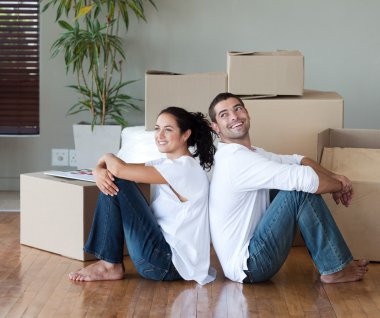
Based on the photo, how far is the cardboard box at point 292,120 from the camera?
380 cm

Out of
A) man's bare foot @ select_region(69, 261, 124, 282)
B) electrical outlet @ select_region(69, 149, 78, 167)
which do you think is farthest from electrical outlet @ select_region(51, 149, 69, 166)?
man's bare foot @ select_region(69, 261, 124, 282)

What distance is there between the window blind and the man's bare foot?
8.31 feet

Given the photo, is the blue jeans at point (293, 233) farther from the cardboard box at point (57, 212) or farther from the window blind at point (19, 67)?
the window blind at point (19, 67)

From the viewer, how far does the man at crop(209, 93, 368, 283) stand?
2.87 meters

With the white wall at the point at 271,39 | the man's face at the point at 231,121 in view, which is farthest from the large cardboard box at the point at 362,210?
the white wall at the point at 271,39

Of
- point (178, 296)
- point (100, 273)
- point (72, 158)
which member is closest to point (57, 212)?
point (100, 273)

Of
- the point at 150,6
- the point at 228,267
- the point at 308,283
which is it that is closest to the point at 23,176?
the point at 228,267

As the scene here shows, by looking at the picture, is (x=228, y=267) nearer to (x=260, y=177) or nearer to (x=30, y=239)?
(x=260, y=177)

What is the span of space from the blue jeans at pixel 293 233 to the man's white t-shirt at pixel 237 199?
0.05m

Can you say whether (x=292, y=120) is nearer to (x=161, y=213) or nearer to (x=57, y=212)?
(x=161, y=213)

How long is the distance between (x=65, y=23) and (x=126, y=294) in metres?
2.55

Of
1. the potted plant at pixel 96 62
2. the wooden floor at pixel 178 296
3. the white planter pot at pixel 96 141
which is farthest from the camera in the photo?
the white planter pot at pixel 96 141

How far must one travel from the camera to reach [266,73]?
149 inches

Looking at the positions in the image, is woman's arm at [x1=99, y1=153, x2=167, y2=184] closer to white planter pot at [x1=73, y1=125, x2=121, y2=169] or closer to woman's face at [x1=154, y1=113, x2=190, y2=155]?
woman's face at [x1=154, y1=113, x2=190, y2=155]
